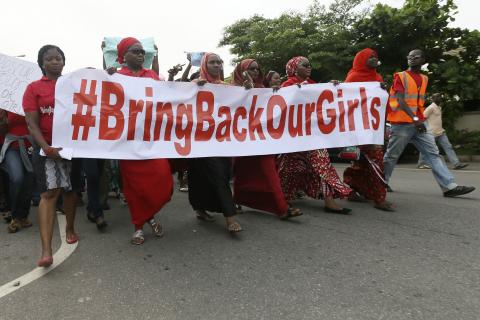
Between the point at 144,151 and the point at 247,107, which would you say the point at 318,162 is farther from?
the point at 144,151

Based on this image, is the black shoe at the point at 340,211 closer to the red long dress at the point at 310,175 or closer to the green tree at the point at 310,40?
the red long dress at the point at 310,175

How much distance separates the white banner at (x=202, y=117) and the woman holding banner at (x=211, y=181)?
0.14 metres

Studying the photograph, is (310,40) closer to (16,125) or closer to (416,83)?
(416,83)

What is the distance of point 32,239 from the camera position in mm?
4160

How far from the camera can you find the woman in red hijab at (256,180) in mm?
4406

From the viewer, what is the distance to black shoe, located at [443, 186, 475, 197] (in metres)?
5.46

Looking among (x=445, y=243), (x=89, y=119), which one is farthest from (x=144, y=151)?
(x=445, y=243)

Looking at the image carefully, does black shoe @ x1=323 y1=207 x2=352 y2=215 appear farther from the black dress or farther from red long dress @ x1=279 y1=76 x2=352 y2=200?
the black dress

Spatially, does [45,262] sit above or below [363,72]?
below

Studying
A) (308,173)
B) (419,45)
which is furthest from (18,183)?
(419,45)

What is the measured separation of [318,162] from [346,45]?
468 inches

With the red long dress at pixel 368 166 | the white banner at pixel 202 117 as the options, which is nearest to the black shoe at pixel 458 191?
the red long dress at pixel 368 166

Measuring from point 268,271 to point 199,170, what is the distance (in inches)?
59.7

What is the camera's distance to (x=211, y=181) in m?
4.06
